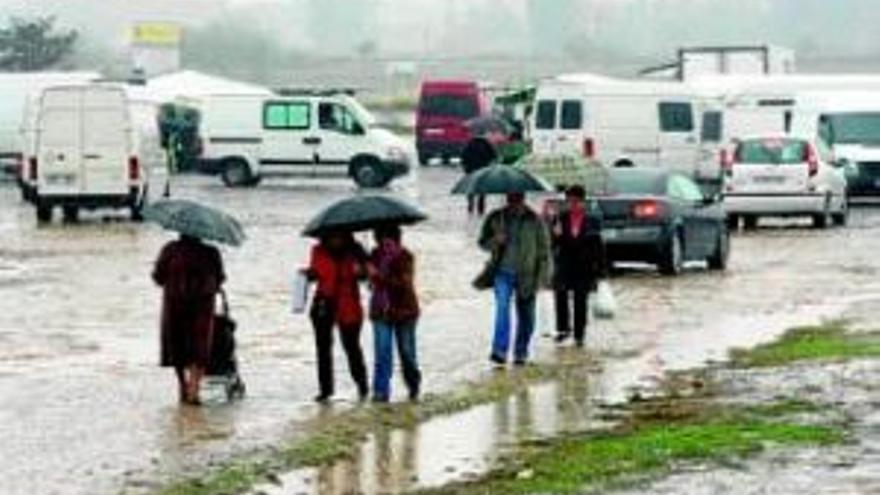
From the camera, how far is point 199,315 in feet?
59.2

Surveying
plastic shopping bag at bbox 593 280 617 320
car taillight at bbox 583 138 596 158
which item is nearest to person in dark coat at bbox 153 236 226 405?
plastic shopping bag at bbox 593 280 617 320

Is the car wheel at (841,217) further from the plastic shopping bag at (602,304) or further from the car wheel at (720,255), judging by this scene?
the plastic shopping bag at (602,304)

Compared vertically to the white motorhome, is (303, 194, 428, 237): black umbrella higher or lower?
higher

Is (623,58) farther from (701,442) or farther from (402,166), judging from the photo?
(701,442)

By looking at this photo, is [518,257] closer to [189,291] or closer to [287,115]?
[189,291]

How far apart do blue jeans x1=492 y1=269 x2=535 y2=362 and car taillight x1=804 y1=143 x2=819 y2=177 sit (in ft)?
64.5

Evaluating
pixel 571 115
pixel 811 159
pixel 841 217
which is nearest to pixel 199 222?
pixel 811 159

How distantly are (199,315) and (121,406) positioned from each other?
0.82m

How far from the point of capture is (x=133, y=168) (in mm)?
41375

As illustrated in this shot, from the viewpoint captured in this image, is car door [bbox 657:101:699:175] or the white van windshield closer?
the white van windshield

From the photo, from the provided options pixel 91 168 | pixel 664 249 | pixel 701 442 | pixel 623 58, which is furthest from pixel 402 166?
pixel 623 58

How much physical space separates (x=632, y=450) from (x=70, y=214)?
28233 millimetres

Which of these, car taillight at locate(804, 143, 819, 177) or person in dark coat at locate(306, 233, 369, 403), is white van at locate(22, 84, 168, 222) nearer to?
car taillight at locate(804, 143, 819, 177)

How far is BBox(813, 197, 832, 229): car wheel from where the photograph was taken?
4034 centimetres
